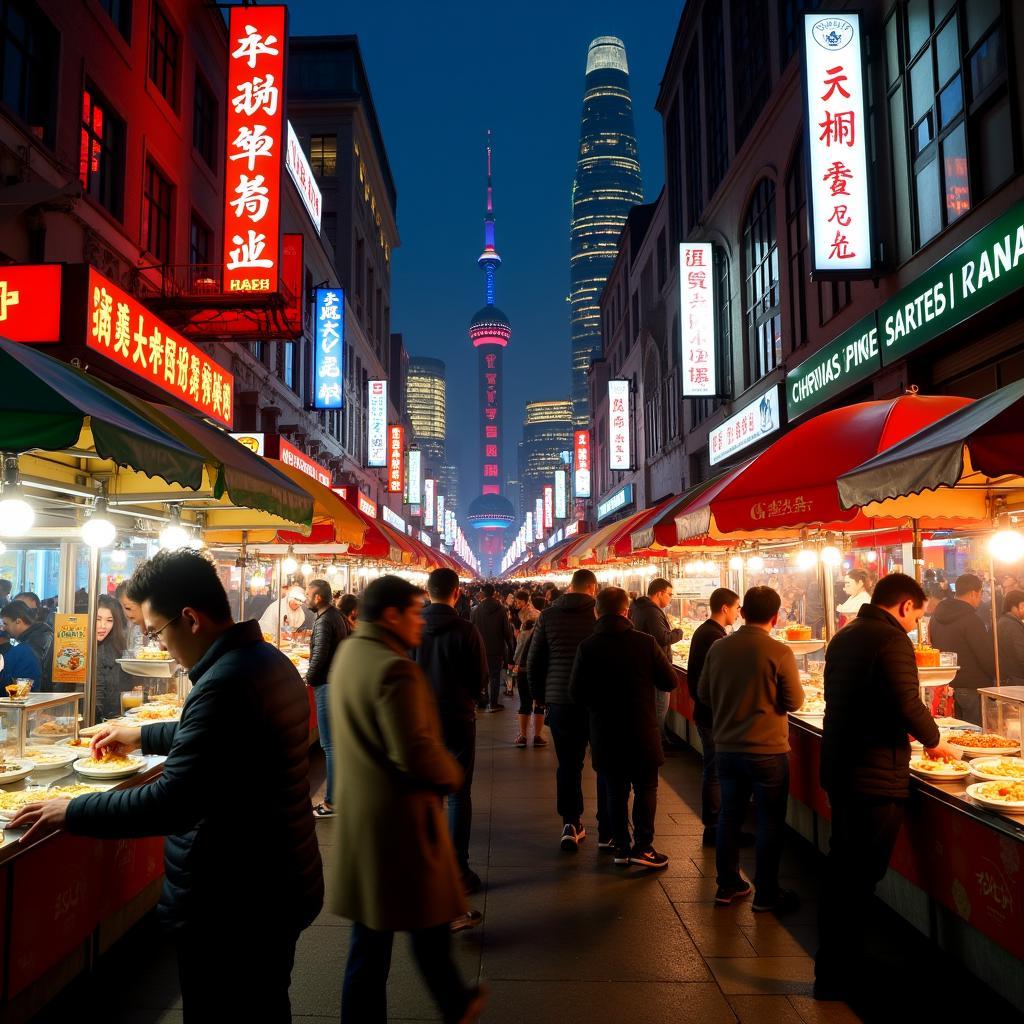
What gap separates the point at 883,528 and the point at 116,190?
14.5 metres

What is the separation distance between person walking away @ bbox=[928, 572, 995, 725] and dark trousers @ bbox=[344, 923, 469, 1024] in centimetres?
730

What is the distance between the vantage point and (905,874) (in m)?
5.36

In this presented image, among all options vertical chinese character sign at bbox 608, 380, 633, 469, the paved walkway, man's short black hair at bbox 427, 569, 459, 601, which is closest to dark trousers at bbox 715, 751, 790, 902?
the paved walkway

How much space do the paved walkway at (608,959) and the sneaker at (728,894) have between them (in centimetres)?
6

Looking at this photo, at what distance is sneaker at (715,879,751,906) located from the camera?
590 cm

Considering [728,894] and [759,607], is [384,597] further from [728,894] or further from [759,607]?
[728,894]

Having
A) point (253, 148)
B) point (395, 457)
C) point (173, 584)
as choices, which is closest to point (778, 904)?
point (173, 584)

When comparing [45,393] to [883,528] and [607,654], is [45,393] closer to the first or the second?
[607,654]

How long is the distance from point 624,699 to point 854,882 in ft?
7.39

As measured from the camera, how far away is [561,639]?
7.71 m

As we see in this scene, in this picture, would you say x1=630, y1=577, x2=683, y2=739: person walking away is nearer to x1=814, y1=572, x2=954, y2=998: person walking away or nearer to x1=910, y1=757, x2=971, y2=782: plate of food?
x1=910, y1=757, x2=971, y2=782: plate of food

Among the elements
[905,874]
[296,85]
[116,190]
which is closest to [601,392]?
[296,85]

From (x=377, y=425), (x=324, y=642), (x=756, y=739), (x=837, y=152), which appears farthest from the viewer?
(x=377, y=425)

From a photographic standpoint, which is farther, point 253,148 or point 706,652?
point 253,148
